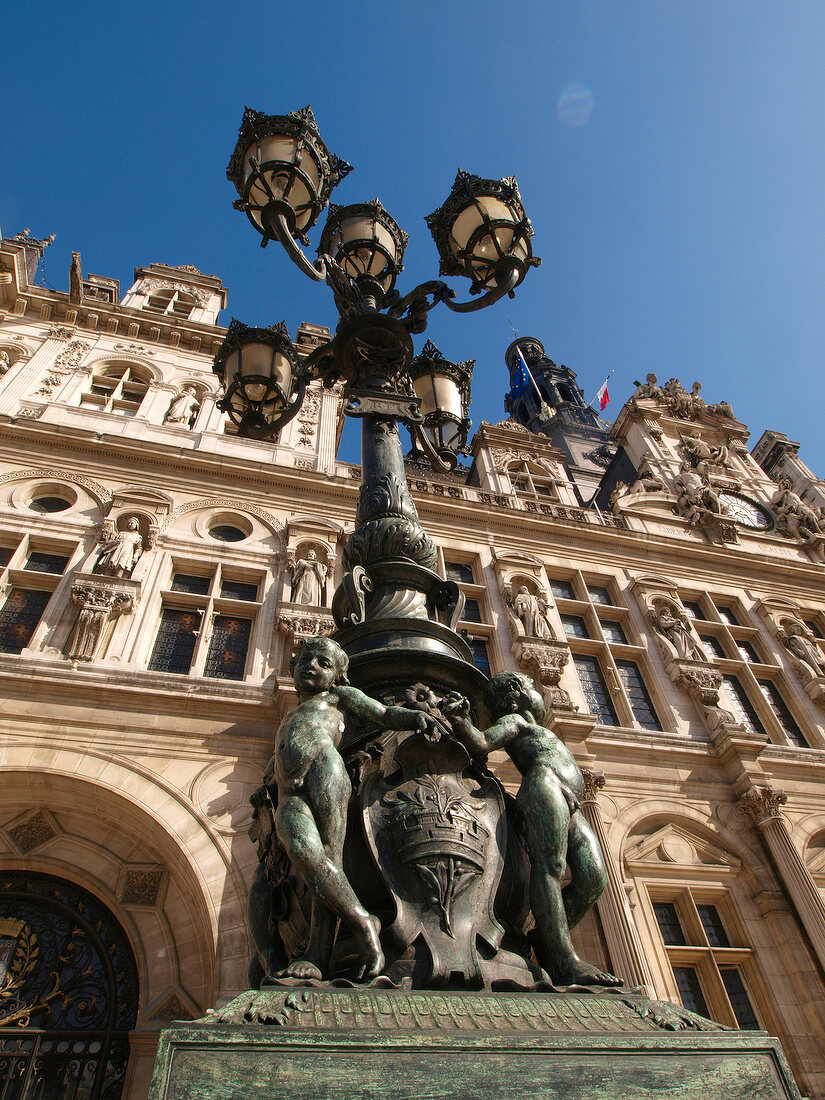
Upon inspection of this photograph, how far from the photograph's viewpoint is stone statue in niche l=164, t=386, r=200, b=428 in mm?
17000

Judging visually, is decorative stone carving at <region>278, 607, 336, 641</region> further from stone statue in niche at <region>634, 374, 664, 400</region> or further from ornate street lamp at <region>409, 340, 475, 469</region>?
stone statue in niche at <region>634, 374, 664, 400</region>

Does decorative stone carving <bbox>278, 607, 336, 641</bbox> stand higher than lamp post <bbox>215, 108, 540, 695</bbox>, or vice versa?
decorative stone carving <bbox>278, 607, 336, 641</bbox>

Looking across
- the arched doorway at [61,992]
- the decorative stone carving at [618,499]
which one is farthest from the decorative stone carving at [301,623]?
Answer: the decorative stone carving at [618,499]

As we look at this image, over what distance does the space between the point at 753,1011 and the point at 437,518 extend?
10.4 metres

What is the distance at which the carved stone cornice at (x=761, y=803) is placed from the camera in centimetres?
1159

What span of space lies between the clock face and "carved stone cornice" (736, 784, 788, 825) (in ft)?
33.3

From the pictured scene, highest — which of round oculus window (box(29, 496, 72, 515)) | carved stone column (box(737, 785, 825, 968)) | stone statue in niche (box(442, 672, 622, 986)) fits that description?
round oculus window (box(29, 496, 72, 515))

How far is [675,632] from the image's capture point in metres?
15.0

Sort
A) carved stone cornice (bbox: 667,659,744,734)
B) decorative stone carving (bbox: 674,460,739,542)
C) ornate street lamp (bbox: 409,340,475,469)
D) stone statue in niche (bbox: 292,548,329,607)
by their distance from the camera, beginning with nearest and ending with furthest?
ornate street lamp (bbox: 409,340,475,469) → stone statue in niche (bbox: 292,548,329,607) → carved stone cornice (bbox: 667,659,744,734) → decorative stone carving (bbox: 674,460,739,542)

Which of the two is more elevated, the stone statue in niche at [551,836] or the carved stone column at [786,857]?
the carved stone column at [786,857]

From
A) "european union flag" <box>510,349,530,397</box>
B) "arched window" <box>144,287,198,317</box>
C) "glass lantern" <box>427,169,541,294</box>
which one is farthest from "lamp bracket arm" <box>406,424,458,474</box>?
"european union flag" <box>510,349,530,397</box>

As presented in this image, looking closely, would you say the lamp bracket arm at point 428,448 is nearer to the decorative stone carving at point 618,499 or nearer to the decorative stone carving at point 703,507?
the decorative stone carving at point 618,499

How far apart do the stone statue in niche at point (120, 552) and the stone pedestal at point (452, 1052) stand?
10546 millimetres

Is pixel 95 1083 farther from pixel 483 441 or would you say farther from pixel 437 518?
pixel 483 441
